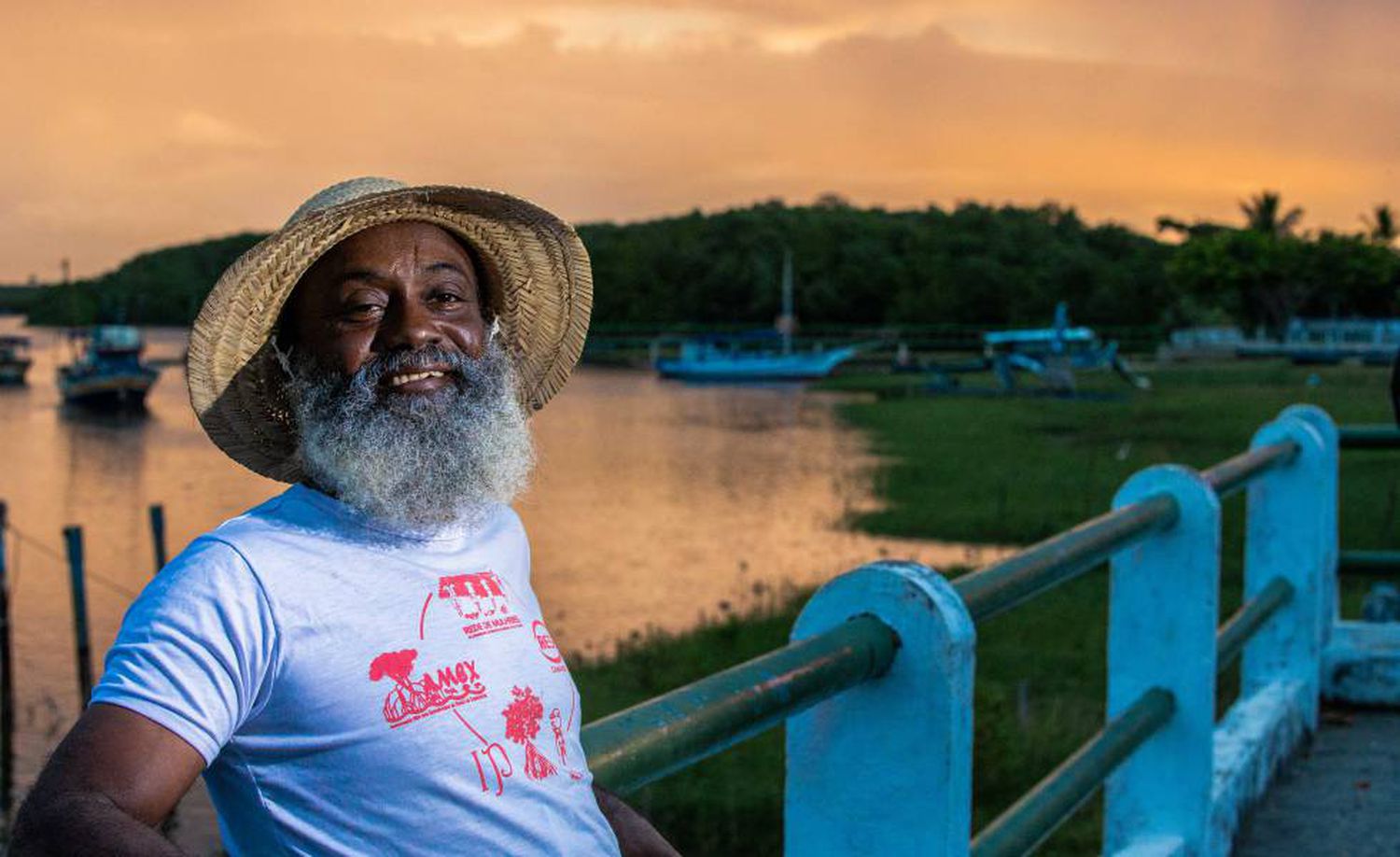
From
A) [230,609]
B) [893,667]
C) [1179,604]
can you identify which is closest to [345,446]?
[230,609]

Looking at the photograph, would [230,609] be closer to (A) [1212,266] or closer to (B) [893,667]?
(B) [893,667]

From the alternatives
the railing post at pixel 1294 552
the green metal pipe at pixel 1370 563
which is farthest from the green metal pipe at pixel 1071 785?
the green metal pipe at pixel 1370 563

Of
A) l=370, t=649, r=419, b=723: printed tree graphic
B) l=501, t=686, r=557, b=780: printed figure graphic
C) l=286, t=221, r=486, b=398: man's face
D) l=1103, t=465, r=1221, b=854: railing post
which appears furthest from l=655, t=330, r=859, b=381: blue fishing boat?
l=370, t=649, r=419, b=723: printed tree graphic

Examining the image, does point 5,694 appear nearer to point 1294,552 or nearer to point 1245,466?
point 1294,552

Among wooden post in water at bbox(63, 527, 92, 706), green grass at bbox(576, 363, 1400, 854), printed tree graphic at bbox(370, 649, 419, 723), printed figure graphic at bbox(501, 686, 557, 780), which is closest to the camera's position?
printed tree graphic at bbox(370, 649, 419, 723)

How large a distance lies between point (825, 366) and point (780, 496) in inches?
1792

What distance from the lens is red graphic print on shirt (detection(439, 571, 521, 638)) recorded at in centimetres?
174

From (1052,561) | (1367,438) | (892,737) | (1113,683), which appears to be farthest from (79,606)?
(892,737)

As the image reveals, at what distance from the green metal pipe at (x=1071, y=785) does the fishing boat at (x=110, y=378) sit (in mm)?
77185

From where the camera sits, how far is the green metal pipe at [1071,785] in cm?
273

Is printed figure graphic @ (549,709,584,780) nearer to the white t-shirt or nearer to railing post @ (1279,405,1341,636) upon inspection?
the white t-shirt

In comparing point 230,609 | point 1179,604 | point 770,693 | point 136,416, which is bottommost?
point 136,416

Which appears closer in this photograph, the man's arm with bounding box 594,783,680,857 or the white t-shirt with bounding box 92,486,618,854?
the white t-shirt with bounding box 92,486,618,854

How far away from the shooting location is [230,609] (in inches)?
59.2
